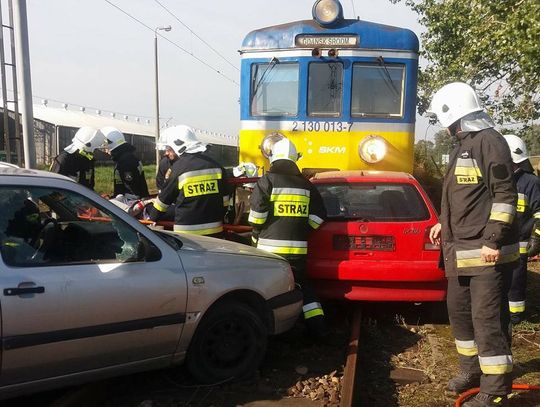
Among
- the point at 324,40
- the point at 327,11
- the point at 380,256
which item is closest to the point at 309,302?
the point at 380,256

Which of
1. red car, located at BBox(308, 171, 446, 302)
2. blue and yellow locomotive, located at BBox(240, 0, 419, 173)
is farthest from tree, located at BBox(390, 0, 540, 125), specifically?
red car, located at BBox(308, 171, 446, 302)

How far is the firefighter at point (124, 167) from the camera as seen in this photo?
767 cm

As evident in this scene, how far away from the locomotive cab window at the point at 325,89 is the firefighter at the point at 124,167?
280 cm

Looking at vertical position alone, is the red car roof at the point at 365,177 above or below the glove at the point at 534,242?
above

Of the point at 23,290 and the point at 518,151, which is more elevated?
the point at 518,151

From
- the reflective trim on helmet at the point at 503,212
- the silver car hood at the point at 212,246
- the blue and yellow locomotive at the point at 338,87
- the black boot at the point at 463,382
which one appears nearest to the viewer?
the reflective trim on helmet at the point at 503,212

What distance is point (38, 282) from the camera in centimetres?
331

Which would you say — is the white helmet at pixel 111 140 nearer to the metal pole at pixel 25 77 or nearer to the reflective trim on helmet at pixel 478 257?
the metal pole at pixel 25 77

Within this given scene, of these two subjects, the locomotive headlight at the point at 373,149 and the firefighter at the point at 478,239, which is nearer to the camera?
the firefighter at the point at 478,239

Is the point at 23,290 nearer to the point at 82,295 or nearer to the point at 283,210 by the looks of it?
the point at 82,295

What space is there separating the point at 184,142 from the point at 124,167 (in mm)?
2308

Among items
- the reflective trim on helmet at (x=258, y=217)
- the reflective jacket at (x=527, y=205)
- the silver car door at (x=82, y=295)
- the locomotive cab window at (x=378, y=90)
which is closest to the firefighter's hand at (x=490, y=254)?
the silver car door at (x=82, y=295)

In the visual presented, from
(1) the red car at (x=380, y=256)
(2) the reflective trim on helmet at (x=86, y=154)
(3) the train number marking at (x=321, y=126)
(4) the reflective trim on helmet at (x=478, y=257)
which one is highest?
(3) the train number marking at (x=321, y=126)

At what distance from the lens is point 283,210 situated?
521 centimetres
